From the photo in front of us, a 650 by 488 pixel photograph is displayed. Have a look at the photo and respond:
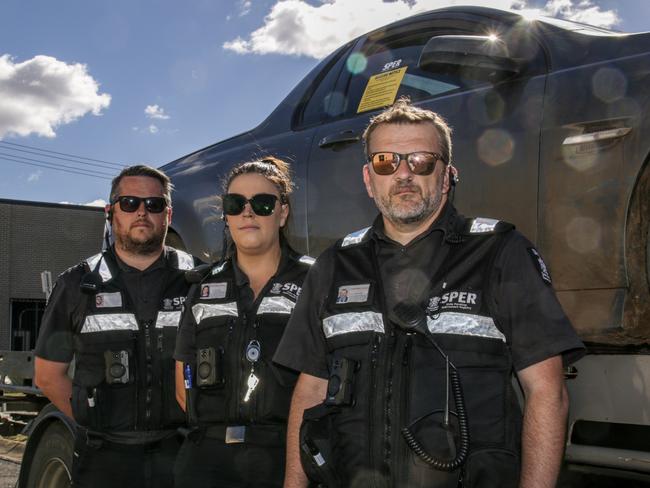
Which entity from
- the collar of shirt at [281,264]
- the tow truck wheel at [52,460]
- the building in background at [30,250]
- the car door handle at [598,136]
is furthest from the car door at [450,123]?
the building in background at [30,250]

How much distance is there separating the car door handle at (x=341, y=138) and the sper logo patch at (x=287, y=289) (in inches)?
34.1

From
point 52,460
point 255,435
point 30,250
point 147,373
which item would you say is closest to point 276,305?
point 255,435

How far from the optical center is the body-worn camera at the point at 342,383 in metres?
2.11

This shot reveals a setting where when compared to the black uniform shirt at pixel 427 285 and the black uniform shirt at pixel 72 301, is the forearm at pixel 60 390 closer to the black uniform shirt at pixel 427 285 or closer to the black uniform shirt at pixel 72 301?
the black uniform shirt at pixel 72 301

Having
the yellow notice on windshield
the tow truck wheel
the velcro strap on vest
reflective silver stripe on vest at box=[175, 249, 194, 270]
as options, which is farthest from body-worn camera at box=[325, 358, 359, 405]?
the tow truck wheel

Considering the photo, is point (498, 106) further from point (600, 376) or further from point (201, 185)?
point (201, 185)

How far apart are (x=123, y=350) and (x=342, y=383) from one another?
4.83 ft

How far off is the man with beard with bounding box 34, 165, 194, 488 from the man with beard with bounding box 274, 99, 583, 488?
114 centimetres

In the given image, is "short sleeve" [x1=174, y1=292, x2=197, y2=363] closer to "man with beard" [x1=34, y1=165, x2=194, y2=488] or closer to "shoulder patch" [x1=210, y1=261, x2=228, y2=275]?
"shoulder patch" [x1=210, y1=261, x2=228, y2=275]

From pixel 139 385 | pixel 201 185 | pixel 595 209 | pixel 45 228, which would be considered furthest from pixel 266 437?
pixel 45 228

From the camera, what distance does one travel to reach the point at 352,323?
220cm

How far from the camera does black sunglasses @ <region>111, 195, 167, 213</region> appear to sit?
345 centimetres

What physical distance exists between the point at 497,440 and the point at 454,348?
0.80ft

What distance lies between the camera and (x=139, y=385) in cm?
333
